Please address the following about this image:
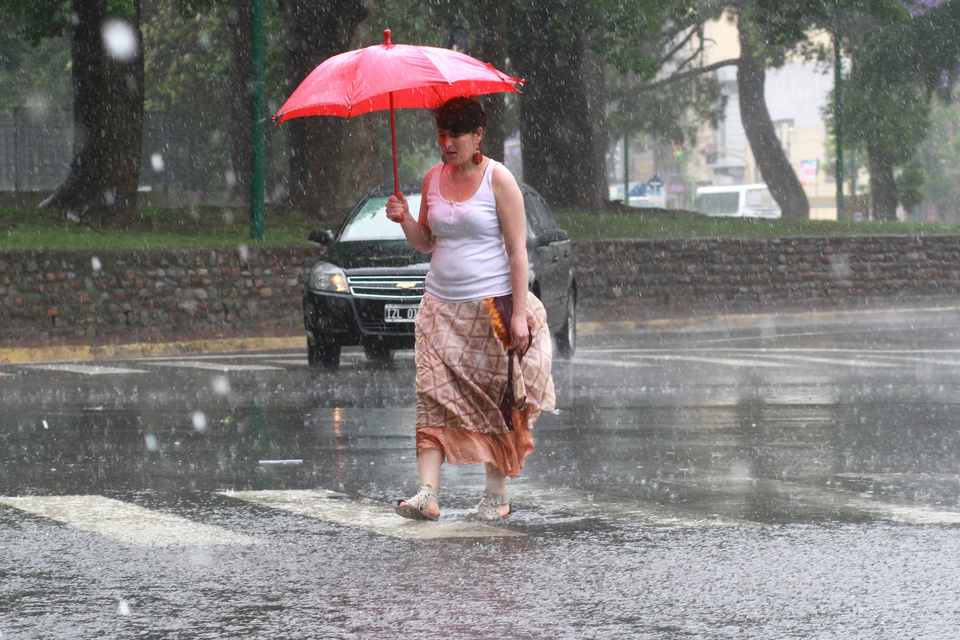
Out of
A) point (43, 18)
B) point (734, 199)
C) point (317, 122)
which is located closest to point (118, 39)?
point (43, 18)

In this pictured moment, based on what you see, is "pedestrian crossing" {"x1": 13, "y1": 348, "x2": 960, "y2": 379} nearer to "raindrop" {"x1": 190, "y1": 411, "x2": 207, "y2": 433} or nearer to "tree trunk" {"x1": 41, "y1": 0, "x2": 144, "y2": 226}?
"raindrop" {"x1": 190, "y1": 411, "x2": 207, "y2": 433}

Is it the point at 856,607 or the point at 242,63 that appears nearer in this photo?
the point at 856,607

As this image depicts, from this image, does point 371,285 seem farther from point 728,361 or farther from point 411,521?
point 411,521

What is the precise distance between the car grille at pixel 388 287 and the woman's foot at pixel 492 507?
7.24m

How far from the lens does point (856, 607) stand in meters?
4.48

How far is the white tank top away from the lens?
5.99 m

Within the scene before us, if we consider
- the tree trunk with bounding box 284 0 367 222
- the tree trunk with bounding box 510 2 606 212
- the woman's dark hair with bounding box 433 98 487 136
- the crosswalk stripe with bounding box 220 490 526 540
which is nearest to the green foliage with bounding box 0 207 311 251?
the tree trunk with bounding box 284 0 367 222

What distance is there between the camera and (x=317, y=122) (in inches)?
918

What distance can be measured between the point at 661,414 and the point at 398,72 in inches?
174

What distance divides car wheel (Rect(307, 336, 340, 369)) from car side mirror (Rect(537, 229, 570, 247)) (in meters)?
2.00

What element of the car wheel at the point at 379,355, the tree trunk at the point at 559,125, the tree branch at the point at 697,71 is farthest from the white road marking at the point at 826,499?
the tree branch at the point at 697,71

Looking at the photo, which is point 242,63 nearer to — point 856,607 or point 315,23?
point 315,23

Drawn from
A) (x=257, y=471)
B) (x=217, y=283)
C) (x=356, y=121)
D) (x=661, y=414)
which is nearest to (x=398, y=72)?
(x=257, y=471)

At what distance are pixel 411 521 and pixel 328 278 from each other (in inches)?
308
